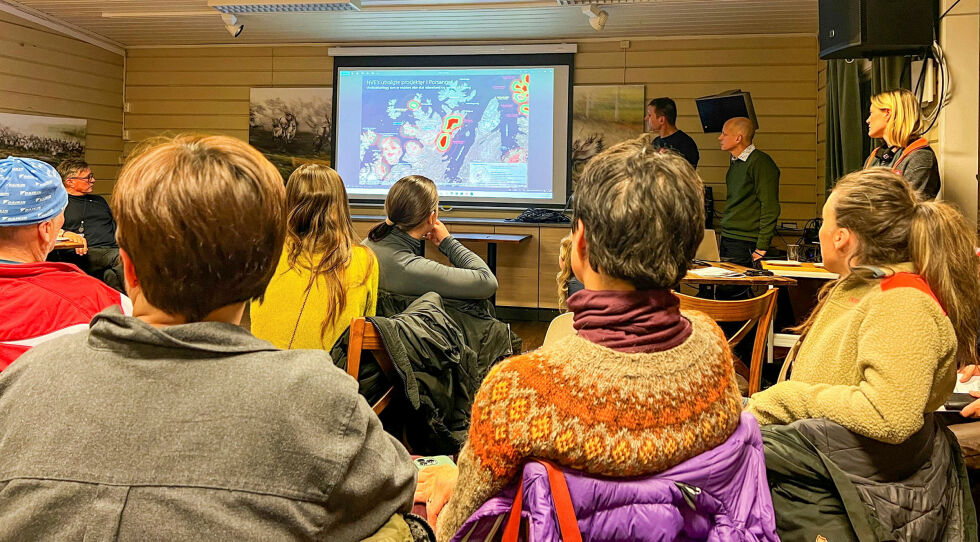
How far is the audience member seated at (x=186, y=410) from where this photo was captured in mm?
723

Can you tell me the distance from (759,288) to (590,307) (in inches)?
170

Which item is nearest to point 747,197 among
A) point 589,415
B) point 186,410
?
point 589,415

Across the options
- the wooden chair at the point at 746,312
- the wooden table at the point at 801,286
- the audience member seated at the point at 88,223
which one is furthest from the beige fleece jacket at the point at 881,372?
the audience member seated at the point at 88,223

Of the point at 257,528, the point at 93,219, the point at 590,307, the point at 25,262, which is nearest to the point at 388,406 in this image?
the point at 25,262

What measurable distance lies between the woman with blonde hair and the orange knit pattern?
2.90 m

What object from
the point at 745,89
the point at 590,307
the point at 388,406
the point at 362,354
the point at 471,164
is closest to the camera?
the point at 590,307

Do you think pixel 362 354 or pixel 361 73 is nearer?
pixel 362 354

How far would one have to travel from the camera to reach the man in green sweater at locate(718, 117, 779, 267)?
5.34m

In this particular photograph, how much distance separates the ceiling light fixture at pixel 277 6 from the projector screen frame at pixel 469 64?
1.31 metres

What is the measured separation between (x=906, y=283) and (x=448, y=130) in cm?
600

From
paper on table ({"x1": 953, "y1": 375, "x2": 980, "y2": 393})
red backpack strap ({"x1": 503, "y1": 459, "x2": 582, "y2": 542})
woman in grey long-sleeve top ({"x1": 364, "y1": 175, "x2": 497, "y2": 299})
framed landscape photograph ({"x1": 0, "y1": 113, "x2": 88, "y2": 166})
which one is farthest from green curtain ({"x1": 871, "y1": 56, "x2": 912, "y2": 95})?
framed landscape photograph ({"x1": 0, "y1": 113, "x2": 88, "y2": 166})

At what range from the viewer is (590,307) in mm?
1047

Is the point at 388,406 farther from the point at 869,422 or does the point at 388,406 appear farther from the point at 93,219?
the point at 93,219

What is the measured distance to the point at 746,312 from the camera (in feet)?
8.98
